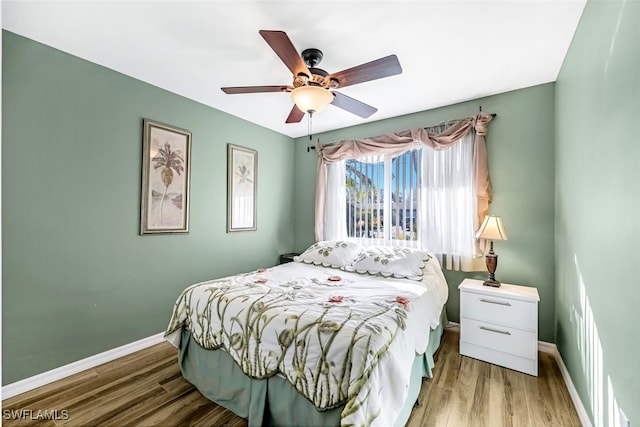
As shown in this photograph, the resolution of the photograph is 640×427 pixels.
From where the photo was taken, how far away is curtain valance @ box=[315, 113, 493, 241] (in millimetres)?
3049

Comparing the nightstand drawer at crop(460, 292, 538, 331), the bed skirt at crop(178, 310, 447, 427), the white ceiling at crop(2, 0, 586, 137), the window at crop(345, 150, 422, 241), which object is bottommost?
the bed skirt at crop(178, 310, 447, 427)

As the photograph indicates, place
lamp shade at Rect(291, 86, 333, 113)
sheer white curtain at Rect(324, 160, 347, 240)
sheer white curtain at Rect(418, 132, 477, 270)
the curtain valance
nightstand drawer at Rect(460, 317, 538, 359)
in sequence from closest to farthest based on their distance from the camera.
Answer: lamp shade at Rect(291, 86, 333, 113)
nightstand drawer at Rect(460, 317, 538, 359)
the curtain valance
sheer white curtain at Rect(418, 132, 477, 270)
sheer white curtain at Rect(324, 160, 347, 240)

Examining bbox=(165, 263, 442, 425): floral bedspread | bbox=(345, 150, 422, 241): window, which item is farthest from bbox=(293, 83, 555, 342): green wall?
bbox=(165, 263, 442, 425): floral bedspread

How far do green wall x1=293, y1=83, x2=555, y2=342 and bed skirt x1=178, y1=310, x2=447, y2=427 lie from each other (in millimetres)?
1272

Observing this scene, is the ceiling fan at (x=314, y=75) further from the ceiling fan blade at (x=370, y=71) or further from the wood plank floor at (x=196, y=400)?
the wood plank floor at (x=196, y=400)

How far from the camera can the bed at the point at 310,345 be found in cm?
153

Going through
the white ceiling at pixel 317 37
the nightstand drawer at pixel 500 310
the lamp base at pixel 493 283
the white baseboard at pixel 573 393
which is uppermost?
the white ceiling at pixel 317 37

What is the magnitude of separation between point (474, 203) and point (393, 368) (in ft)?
7.08

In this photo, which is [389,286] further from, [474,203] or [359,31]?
[359,31]

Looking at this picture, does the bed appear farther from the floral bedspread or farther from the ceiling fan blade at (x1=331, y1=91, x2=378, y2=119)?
the ceiling fan blade at (x1=331, y1=91, x2=378, y2=119)

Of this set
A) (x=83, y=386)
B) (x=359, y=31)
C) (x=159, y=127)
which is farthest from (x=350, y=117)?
(x=83, y=386)

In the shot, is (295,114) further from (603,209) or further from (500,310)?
(500,310)

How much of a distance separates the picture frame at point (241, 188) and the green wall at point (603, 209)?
3.25 meters
